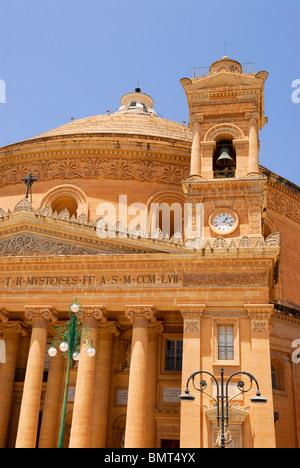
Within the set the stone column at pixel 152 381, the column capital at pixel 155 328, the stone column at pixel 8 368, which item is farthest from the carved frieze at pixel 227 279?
the stone column at pixel 8 368

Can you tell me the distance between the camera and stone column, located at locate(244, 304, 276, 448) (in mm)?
21125

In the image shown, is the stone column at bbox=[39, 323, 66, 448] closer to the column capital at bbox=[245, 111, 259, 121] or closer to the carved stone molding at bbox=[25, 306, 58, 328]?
the carved stone molding at bbox=[25, 306, 58, 328]

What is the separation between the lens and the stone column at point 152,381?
81.8 feet

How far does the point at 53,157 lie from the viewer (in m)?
34.2

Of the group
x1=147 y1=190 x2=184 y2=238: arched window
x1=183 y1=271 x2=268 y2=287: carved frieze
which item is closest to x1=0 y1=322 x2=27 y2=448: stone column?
x1=183 y1=271 x2=268 y2=287: carved frieze

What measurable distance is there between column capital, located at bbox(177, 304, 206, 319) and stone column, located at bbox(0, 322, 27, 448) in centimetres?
840

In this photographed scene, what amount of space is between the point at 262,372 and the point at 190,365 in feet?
9.09

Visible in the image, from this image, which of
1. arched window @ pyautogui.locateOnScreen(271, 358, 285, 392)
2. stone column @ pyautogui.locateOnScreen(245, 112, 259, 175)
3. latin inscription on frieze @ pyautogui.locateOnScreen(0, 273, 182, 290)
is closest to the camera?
latin inscription on frieze @ pyautogui.locateOnScreen(0, 273, 182, 290)

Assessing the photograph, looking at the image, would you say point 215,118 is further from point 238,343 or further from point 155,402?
point 155,402

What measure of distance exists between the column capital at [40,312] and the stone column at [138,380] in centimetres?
325

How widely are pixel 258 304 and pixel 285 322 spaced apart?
361 inches

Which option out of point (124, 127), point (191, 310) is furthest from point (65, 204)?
point (191, 310)

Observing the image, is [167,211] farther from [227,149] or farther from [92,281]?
Result: [92,281]

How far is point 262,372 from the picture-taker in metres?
22.1
